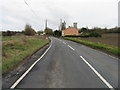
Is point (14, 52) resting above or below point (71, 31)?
below

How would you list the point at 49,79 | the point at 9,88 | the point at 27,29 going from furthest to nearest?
the point at 27,29 < the point at 49,79 < the point at 9,88

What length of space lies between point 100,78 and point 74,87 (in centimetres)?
174

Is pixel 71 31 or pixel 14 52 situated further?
pixel 71 31

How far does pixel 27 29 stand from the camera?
8369 centimetres

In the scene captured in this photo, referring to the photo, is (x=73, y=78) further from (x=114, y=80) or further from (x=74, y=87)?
(x=114, y=80)

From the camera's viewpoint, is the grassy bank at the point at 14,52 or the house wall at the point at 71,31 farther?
the house wall at the point at 71,31

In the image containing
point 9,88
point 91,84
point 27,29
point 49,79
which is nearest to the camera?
point 9,88

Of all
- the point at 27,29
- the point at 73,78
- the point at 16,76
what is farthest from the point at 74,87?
the point at 27,29

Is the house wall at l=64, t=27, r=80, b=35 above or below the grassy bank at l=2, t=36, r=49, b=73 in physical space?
above

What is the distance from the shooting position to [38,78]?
6.34m

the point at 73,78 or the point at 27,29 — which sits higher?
the point at 27,29

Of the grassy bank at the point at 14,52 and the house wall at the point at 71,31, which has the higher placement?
the house wall at the point at 71,31

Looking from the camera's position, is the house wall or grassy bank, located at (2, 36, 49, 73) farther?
the house wall

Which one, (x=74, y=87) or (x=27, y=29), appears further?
(x=27, y=29)
